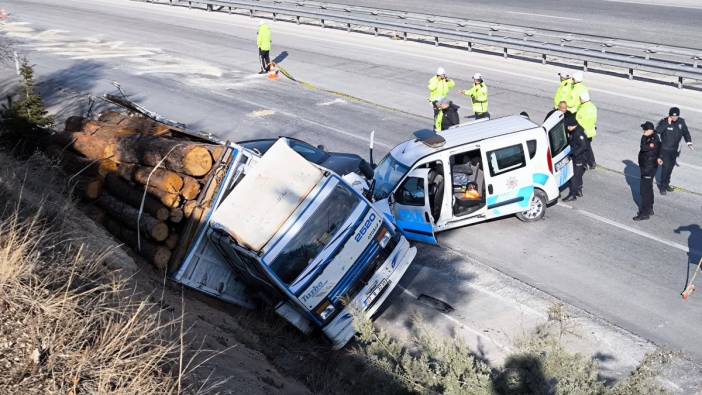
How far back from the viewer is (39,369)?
6.31 meters

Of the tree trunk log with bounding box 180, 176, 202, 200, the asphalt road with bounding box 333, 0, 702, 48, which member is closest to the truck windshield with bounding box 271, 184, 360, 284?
the tree trunk log with bounding box 180, 176, 202, 200

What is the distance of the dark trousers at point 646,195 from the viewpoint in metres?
12.9

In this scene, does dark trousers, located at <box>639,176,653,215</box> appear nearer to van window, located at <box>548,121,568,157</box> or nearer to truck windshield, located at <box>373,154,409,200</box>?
van window, located at <box>548,121,568,157</box>

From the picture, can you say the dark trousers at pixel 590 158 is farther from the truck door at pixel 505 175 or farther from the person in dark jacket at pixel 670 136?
the truck door at pixel 505 175

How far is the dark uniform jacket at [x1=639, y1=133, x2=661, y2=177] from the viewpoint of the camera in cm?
1299

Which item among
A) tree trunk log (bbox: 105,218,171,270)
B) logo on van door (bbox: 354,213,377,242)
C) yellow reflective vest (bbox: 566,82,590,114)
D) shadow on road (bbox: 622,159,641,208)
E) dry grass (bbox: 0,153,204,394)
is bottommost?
tree trunk log (bbox: 105,218,171,270)

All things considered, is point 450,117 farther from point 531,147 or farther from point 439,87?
point 531,147

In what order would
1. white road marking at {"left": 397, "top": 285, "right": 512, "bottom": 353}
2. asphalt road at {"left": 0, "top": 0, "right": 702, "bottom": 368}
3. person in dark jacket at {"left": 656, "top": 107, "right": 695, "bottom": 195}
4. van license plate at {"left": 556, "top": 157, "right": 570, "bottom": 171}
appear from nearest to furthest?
white road marking at {"left": 397, "top": 285, "right": 512, "bottom": 353} < asphalt road at {"left": 0, "top": 0, "right": 702, "bottom": 368} < van license plate at {"left": 556, "top": 157, "right": 570, "bottom": 171} < person in dark jacket at {"left": 656, "top": 107, "right": 695, "bottom": 195}

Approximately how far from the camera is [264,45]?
2608 cm

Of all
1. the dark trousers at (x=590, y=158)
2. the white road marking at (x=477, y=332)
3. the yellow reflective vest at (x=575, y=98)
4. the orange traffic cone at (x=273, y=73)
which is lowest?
the white road marking at (x=477, y=332)

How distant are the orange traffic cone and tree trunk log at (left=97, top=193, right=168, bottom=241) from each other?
14.3 metres

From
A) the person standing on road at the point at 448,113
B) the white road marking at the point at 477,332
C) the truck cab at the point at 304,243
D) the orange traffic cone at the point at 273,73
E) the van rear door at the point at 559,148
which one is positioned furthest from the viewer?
the orange traffic cone at the point at 273,73

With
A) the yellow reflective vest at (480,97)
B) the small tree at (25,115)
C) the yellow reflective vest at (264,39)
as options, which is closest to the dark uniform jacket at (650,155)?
the yellow reflective vest at (480,97)

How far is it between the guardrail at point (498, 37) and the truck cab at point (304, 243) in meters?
14.1
